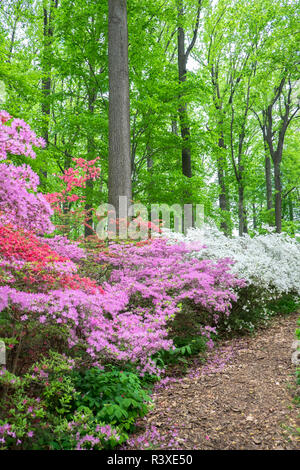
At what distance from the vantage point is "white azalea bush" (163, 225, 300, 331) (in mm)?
5047

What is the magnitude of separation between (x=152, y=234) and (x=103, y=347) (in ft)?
10.5

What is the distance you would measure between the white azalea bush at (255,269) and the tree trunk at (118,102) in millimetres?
1400

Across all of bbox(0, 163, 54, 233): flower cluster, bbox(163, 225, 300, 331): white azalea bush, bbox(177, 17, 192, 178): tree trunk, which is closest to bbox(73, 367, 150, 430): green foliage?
bbox(0, 163, 54, 233): flower cluster

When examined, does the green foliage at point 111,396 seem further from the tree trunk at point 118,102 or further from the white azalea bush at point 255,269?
the tree trunk at point 118,102

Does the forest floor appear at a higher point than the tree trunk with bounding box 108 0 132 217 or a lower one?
lower

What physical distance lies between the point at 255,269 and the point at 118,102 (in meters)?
3.90

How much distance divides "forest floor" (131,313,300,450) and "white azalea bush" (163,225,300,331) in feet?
3.08

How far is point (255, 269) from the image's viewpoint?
5238 millimetres

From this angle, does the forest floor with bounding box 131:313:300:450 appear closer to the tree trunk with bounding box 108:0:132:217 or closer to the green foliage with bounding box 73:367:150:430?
the green foliage with bounding box 73:367:150:430

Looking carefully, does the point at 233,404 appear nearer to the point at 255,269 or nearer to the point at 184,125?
the point at 255,269

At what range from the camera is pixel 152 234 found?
5738 millimetres

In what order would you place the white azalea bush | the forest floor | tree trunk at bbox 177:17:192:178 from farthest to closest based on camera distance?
1. tree trunk at bbox 177:17:192:178
2. the white azalea bush
3. the forest floor

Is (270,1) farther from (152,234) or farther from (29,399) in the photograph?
(29,399)
